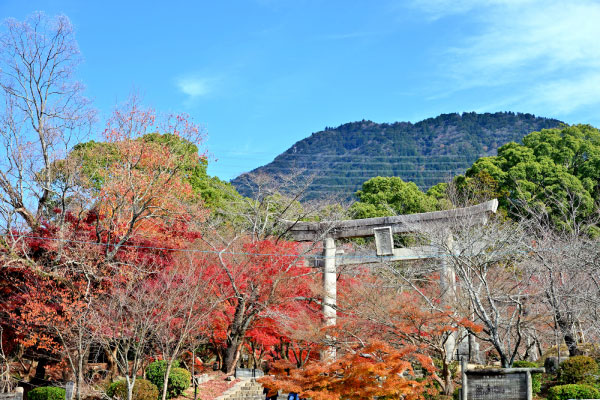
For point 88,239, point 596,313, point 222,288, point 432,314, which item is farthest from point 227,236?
point 596,313

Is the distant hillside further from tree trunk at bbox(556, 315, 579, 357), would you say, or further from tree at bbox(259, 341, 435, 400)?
tree at bbox(259, 341, 435, 400)

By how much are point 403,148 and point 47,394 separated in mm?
106549

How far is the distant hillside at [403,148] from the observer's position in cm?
10738

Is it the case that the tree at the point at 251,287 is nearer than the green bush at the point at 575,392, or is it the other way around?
the green bush at the point at 575,392

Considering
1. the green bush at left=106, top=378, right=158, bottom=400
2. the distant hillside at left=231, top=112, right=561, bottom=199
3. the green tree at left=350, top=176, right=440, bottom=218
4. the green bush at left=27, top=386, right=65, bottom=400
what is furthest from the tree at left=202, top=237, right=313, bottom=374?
the distant hillside at left=231, top=112, right=561, bottom=199

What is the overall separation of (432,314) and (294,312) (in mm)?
6942

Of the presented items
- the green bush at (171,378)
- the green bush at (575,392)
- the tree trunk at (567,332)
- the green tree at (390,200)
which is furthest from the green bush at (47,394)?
the green tree at (390,200)

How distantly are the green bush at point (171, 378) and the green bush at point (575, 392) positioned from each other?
11220 millimetres

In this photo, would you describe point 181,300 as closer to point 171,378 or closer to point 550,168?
point 171,378

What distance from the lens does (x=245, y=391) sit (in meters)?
21.1

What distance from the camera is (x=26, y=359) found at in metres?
23.3

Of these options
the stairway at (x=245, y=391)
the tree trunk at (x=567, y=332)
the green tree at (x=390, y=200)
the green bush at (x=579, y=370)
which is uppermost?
the green tree at (x=390, y=200)

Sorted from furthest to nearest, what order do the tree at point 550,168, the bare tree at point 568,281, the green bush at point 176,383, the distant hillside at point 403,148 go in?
the distant hillside at point 403,148 < the tree at point 550,168 < the green bush at point 176,383 < the bare tree at point 568,281

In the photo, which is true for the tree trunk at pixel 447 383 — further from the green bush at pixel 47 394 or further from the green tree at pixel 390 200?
the green tree at pixel 390 200
